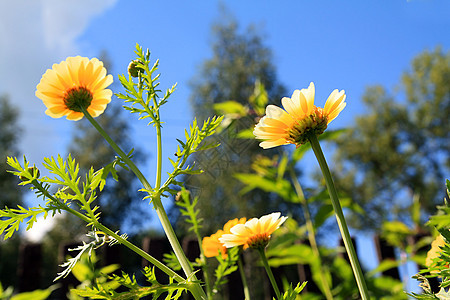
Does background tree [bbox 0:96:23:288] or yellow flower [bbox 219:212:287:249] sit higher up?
background tree [bbox 0:96:23:288]

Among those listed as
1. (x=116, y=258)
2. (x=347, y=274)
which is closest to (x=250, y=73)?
(x=116, y=258)

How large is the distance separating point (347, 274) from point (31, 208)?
27.1 inches

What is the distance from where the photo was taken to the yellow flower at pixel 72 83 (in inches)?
15.7

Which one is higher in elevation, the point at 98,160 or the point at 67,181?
the point at 98,160

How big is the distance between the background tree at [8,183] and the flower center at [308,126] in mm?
11365

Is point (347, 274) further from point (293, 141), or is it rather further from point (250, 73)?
point (250, 73)

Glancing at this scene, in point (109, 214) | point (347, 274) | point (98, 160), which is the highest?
point (98, 160)

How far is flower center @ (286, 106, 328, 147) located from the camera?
32cm

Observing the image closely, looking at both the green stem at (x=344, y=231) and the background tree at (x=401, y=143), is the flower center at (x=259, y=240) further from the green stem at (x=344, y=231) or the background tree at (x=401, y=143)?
the background tree at (x=401, y=143)

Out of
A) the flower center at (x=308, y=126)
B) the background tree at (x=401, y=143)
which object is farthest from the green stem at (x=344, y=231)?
the background tree at (x=401, y=143)

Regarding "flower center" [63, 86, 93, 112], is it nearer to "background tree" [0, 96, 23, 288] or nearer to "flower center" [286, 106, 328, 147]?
"flower center" [286, 106, 328, 147]

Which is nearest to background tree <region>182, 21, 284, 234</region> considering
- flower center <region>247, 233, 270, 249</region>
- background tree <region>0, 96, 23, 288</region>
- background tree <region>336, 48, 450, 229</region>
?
background tree <region>336, 48, 450, 229</region>

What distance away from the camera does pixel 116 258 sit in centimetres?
184

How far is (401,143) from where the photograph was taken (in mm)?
11016
